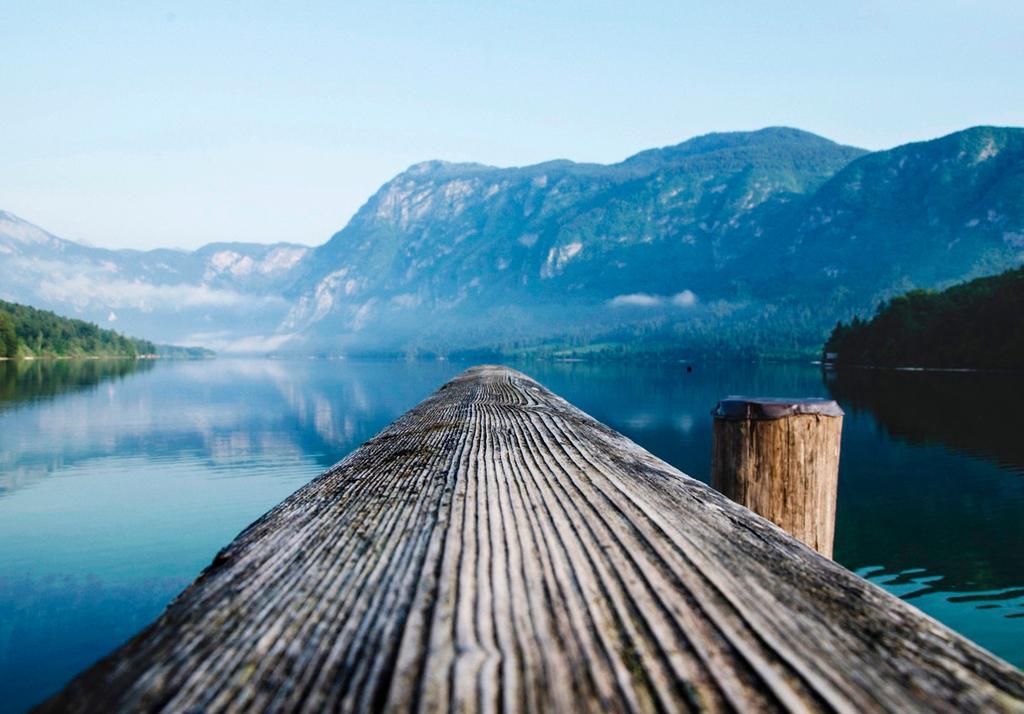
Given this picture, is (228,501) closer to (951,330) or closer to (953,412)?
(953,412)

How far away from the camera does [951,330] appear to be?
8675 cm

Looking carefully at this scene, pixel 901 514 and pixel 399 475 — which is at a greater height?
pixel 399 475

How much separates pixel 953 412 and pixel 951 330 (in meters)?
57.9

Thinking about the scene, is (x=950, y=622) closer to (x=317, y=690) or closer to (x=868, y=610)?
(x=868, y=610)

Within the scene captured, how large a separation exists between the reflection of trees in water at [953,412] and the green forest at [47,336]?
126 meters

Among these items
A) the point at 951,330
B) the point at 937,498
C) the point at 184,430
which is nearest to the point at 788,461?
the point at 937,498

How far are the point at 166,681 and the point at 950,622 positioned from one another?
12.2 meters

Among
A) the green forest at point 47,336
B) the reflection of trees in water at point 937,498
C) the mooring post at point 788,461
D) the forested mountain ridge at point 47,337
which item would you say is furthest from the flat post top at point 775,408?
the green forest at point 47,336

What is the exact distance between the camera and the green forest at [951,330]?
7694 cm

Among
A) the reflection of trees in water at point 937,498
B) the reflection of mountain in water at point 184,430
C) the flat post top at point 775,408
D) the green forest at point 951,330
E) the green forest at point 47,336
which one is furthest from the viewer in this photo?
the green forest at point 47,336

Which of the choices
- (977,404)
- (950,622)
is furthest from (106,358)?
(950,622)

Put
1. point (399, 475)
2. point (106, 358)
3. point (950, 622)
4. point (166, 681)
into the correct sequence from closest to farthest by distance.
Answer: point (166, 681) < point (399, 475) < point (950, 622) < point (106, 358)

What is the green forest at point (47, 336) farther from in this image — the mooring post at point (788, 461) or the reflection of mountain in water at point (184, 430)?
the mooring post at point (788, 461)

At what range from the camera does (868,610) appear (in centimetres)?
214
